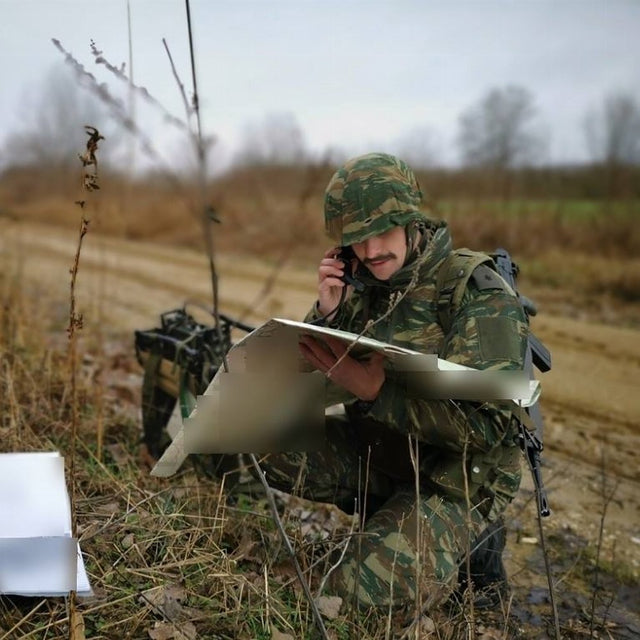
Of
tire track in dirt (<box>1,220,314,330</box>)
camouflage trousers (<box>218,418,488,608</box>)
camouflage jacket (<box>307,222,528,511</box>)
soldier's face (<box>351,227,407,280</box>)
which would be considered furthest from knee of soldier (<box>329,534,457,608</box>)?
tire track in dirt (<box>1,220,314,330</box>)

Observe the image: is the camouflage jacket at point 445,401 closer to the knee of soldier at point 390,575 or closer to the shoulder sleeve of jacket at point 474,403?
the shoulder sleeve of jacket at point 474,403

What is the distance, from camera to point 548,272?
9.63 m

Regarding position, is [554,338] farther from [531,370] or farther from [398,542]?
[398,542]

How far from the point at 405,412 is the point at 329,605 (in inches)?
25.4

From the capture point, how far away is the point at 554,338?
260 inches

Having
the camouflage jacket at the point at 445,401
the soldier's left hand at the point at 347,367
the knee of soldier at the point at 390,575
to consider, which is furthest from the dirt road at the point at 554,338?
the knee of soldier at the point at 390,575

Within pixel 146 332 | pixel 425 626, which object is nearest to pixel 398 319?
pixel 425 626

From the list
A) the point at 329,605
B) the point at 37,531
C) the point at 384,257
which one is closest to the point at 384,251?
the point at 384,257

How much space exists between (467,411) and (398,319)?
1.72ft

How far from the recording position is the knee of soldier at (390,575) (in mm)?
2332

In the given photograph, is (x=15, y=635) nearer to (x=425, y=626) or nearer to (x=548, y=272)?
(x=425, y=626)

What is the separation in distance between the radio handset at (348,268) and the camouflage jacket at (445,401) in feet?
0.14

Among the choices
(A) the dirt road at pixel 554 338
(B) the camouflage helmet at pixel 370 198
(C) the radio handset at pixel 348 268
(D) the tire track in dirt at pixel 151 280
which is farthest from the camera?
(D) the tire track in dirt at pixel 151 280

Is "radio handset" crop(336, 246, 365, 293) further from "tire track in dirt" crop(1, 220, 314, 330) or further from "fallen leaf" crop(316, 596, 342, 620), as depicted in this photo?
"tire track in dirt" crop(1, 220, 314, 330)
